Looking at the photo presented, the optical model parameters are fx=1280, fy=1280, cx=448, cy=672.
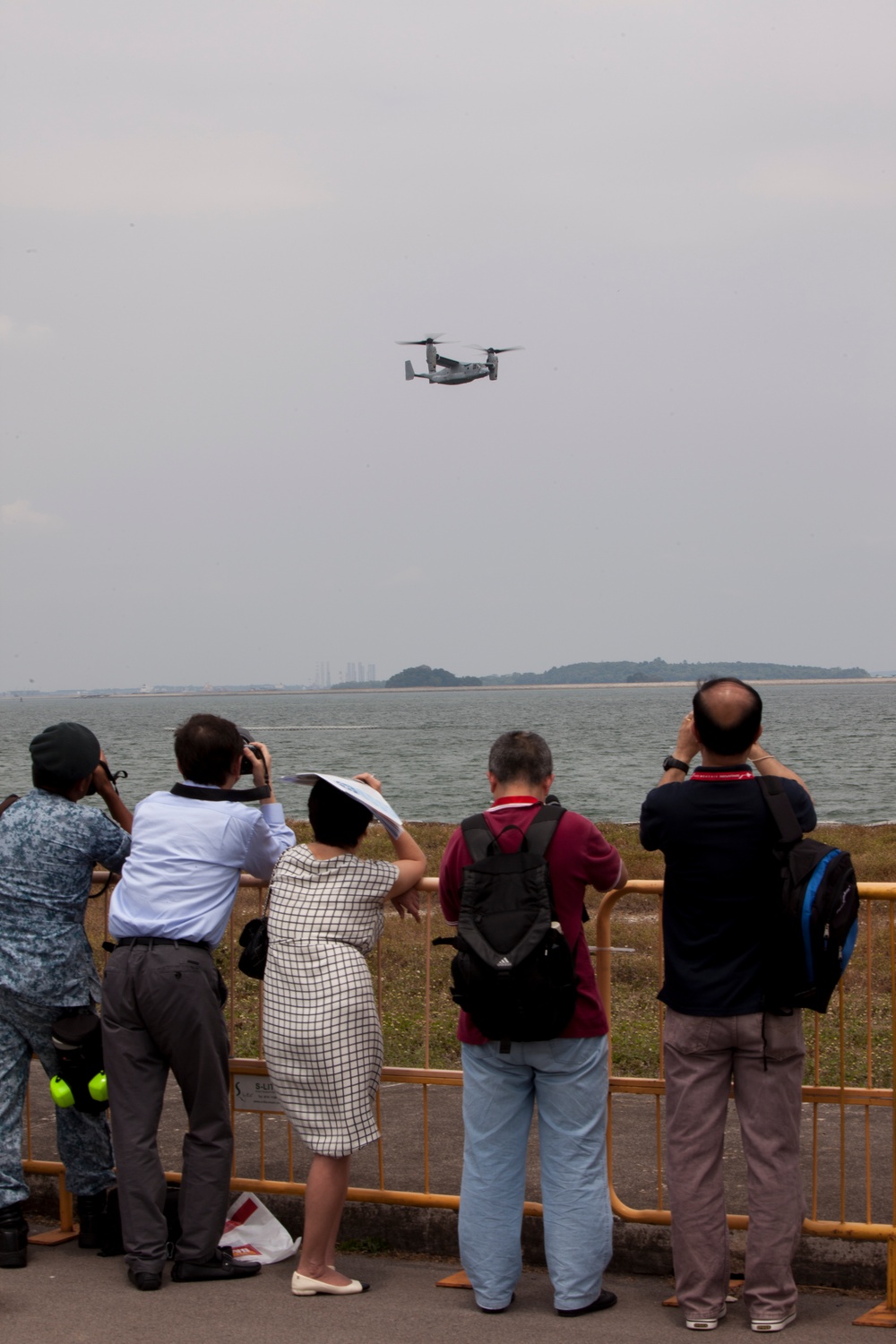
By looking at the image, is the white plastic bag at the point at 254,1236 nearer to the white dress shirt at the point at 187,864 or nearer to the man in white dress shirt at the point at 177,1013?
the man in white dress shirt at the point at 177,1013

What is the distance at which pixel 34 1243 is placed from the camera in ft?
16.1

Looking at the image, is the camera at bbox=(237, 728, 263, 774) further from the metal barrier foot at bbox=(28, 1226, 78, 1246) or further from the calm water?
the calm water

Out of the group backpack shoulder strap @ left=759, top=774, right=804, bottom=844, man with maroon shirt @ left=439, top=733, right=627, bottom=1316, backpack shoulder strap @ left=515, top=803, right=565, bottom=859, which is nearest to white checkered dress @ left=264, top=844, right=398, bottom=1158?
man with maroon shirt @ left=439, top=733, right=627, bottom=1316

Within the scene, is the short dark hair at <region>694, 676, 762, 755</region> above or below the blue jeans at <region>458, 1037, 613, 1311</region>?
above

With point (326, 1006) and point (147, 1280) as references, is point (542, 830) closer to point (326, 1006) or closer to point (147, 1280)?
point (326, 1006)

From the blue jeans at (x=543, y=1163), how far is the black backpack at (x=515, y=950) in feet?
0.53

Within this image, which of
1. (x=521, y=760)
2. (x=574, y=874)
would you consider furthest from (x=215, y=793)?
(x=574, y=874)

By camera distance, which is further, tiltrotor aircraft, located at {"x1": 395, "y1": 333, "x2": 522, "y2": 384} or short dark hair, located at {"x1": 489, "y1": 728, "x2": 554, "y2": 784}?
tiltrotor aircraft, located at {"x1": 395, "y1": 333, "x2": 522, "y2": 384}

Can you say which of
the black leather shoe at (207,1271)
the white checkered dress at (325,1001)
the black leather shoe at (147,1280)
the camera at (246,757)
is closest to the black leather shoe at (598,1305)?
the white checkered dress at (325,1001)

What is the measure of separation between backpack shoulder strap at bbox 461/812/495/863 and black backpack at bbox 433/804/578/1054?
0.14 ft

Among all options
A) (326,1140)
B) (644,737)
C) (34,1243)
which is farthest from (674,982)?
(644,737)

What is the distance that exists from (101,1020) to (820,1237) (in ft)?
8.59

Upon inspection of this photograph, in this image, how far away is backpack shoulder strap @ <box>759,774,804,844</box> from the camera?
3.97 meters

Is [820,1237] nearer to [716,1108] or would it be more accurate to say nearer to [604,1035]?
[716,1108]
